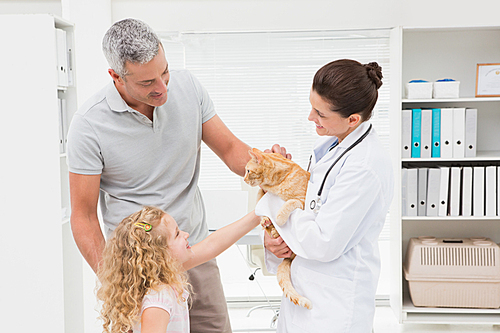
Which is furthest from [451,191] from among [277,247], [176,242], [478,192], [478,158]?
[176,242]

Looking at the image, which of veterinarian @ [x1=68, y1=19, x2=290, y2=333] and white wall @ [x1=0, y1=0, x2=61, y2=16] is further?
white wall @ [x1=0, y1=0, x2=61, y2=16]

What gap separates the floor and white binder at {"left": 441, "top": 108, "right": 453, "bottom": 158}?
4.05 ft

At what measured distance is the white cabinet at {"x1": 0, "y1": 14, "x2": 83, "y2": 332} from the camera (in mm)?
2303

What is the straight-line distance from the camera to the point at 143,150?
1.55m

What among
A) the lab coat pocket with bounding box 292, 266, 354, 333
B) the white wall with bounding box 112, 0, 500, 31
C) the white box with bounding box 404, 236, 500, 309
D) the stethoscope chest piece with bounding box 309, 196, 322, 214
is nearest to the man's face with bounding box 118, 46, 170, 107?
the stethoscope chest piece with bounding box 309, 196, 322, 214

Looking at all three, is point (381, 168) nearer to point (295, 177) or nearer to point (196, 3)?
point (295, 177)

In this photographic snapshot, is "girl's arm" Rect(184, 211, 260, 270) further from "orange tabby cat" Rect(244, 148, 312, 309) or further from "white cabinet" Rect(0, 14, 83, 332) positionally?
"white cabinet" Rect(0, 14, 83, 332)

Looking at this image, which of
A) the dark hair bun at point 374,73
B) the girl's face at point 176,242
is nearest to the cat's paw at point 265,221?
the girl's face at point 176,242

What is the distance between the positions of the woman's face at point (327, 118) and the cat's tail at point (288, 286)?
0.44 m

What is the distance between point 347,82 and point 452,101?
2225 millimetres

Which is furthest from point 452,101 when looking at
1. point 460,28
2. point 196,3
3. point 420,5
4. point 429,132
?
point 196,3

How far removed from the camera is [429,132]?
3.21 m

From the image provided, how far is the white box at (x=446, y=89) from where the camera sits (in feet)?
10.4

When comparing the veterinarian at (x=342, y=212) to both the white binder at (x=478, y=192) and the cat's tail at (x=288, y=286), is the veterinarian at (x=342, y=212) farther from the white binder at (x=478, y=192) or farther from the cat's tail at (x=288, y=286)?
the white binder at (x=478, y=192)
